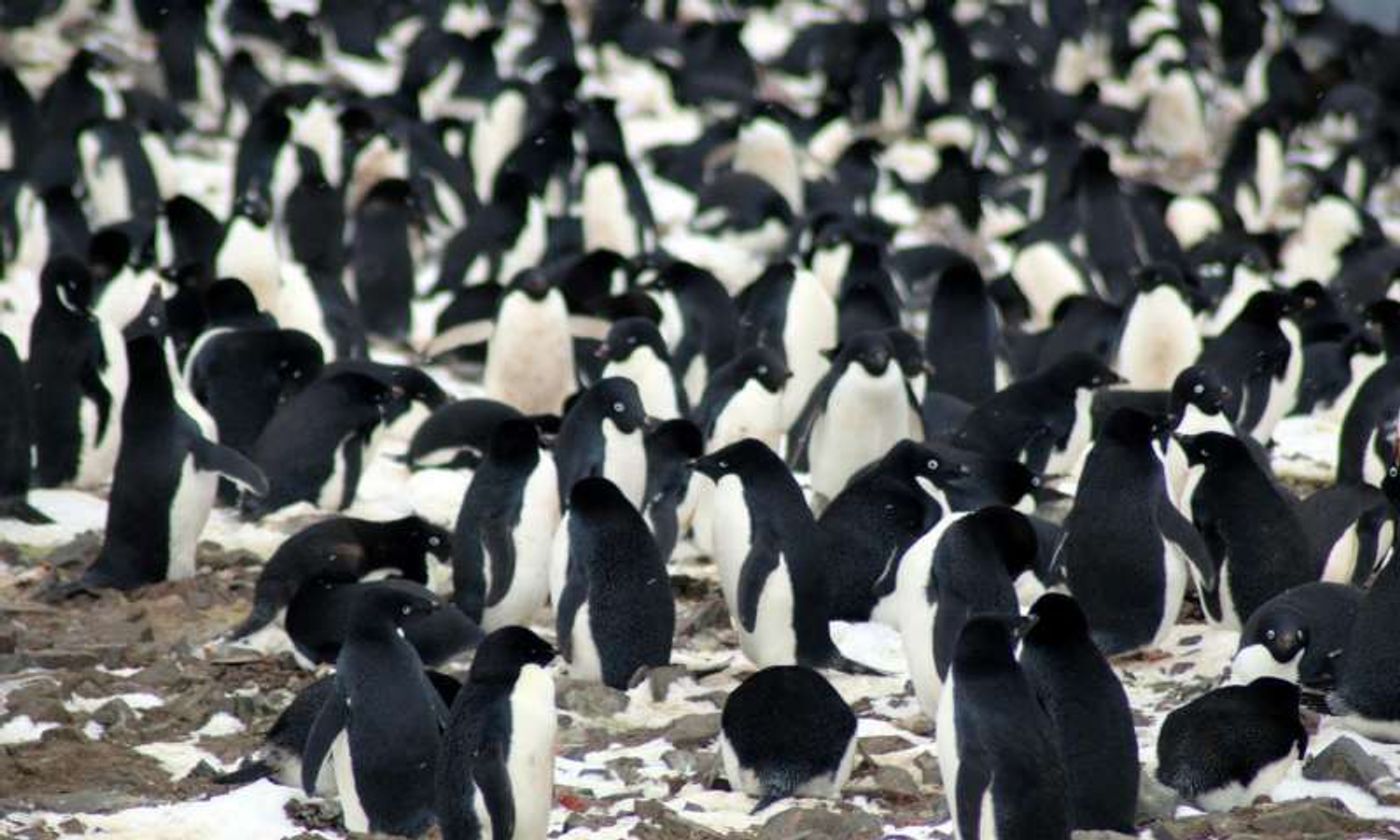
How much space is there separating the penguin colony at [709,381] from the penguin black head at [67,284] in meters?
0.02

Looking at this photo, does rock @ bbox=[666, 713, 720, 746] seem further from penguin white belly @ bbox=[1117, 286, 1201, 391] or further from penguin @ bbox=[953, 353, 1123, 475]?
penguin white belly @ bbox=[1117, 286, 1201, 391]

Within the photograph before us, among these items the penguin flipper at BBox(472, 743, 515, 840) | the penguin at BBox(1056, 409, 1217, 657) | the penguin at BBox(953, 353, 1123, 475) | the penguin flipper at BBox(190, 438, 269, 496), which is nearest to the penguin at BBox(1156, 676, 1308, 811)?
the penguin at BBox(1056, 409, 1217, 657)

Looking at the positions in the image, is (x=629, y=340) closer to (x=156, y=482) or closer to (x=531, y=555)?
(x=531, y=555)

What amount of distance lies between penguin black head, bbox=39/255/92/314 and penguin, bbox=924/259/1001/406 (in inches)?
155

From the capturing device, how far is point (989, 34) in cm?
2286

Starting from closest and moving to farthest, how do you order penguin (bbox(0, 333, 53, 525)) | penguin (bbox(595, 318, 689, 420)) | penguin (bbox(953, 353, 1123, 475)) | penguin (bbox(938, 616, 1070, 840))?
penguin (bbox(938, 616, 1070, 840)) < penguin (bbox(0, 333, 53, 525)) < penguin (bbox(953, 353, 1123, 475)) < penguin (bbox(595, 318, 689, 420))

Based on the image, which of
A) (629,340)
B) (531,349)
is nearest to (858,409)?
(629,340)

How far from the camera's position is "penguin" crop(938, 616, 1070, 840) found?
5168 millimetres

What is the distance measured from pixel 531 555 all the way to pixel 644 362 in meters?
2.01

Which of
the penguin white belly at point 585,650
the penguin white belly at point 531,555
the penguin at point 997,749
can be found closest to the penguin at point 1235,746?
the penguin at point 997,749

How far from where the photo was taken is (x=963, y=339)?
11.0 metres

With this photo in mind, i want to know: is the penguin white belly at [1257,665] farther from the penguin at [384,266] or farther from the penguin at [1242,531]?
the penguin at [384,266]

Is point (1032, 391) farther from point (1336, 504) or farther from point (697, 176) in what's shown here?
Result: point (697, 176)

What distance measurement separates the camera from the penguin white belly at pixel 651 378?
31.3 ft
